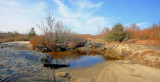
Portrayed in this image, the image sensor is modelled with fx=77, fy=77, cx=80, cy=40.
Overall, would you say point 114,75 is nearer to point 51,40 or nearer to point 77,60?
point 77,60

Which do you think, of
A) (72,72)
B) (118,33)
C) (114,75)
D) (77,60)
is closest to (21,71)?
(72,72)

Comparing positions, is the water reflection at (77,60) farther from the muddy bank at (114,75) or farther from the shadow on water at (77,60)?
the muddy bank at (114,75)

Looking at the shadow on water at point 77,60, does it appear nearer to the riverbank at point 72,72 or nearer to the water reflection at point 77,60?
the water reflection at point 77,60

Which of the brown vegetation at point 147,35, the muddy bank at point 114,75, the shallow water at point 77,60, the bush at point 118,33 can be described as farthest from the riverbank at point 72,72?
the bush at point 118,33

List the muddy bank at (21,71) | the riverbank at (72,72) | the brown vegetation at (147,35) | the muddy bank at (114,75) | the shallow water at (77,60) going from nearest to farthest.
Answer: the muddy bank at (21,71), the riverbank at (72,72), the muddy bank at (114,75), the shallow water at (77,60), the brown vegetation at (147,35)

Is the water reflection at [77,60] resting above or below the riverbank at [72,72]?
below

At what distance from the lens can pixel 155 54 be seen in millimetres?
7895

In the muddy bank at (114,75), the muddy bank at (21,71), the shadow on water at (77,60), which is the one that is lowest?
the shadow on water at (77,60)

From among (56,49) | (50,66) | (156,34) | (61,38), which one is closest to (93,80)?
(50,66)

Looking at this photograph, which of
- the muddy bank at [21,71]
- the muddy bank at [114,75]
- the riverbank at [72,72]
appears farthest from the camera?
the muddy bank at [114,75]

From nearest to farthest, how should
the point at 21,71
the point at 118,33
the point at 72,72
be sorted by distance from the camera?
the point at 21,71
the point at 72,72
the point at 118,33

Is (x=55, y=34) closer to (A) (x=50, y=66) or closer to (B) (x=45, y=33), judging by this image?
(B) (x=45, y=33)

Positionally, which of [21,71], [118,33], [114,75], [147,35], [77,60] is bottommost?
[77,60]

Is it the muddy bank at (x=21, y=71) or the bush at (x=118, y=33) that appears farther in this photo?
the bush at (x=118, y=33)
